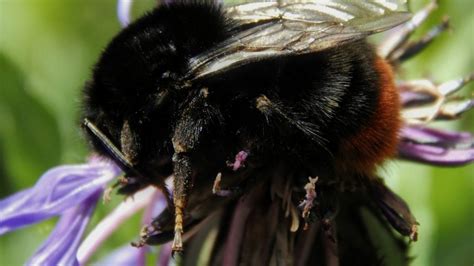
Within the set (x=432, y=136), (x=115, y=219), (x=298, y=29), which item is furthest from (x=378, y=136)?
(x=115, y=219)

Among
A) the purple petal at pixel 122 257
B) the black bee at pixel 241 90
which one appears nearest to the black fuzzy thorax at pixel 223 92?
the black bee at pixel 241 90

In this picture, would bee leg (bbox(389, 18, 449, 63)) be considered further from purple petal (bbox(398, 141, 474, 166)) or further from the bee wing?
the bee wing

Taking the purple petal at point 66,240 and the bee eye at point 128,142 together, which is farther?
the purple petal at point 66,240

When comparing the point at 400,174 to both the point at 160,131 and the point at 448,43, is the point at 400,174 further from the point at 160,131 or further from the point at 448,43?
the point at 160,131

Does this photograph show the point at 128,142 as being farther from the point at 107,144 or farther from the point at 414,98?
the point at 414,98

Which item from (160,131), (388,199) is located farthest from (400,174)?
(160,131)

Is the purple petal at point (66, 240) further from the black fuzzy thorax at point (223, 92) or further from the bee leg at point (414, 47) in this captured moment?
the bee leg at point (414, 47)

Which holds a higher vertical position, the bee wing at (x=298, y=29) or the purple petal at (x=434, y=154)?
the bee wing at (x=298, y=29)

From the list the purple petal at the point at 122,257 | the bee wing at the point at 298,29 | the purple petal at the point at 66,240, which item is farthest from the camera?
the purple petal at the point at 122,257
